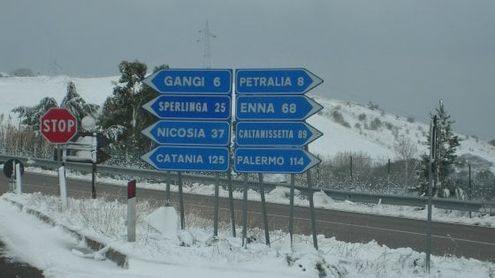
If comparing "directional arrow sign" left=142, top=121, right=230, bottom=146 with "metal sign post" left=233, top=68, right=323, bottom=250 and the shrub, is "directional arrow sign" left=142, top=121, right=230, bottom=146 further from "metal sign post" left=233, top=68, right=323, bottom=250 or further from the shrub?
the shrub

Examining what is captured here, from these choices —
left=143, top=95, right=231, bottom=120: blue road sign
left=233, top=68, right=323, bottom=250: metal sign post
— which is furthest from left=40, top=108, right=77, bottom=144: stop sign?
left=233, top=68, right=323, bottom=250: metal sign post

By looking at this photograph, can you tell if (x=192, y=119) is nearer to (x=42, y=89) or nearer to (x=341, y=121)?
(x=42, y=89)

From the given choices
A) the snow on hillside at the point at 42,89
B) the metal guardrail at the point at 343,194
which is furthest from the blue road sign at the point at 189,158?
the snow on hillside at the point at 42,89

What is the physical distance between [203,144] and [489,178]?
65.2 feet

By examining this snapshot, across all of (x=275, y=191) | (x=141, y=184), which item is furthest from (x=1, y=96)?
(x=275, y=191)

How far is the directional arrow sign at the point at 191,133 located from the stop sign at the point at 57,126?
5.07m

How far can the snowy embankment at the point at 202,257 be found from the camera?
26.3 feet

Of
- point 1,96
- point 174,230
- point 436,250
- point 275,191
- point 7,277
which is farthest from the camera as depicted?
Answer: point 1,96

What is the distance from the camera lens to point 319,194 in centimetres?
2467

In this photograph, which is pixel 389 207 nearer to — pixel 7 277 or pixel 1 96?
pixel 7 277

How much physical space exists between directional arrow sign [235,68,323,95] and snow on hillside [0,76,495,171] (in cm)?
6259

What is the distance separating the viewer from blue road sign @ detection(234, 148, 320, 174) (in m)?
9.95

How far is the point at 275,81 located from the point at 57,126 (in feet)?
22.2

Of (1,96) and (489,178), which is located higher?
(1,96)
